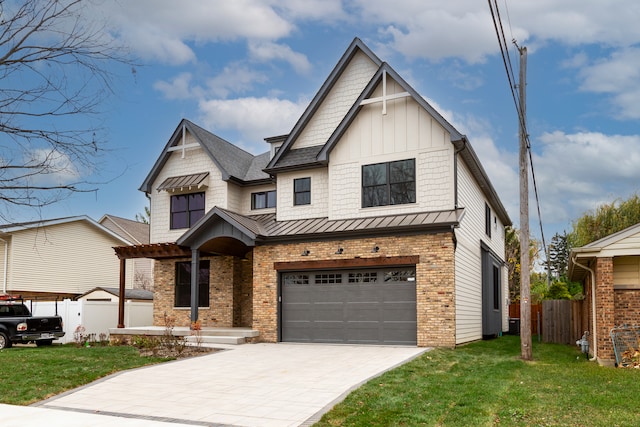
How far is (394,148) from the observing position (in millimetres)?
19594

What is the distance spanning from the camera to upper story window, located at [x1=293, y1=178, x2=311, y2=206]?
70.9ft

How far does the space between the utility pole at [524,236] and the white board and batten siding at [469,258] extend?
2.78 metres

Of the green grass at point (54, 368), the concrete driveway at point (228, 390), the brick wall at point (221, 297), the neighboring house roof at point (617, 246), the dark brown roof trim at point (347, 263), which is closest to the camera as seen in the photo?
the concrete driveway at point (228, 390)

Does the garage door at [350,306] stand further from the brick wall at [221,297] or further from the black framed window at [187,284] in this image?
the black framed window at [187,284]

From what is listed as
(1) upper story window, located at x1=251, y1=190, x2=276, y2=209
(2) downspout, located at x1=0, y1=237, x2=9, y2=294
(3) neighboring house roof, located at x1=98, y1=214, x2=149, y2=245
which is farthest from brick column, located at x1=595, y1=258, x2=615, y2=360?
(3) neighboring house roof, located at x1=98, y1=214, x2=149, y2=245

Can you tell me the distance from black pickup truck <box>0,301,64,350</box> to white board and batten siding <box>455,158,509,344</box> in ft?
48.5

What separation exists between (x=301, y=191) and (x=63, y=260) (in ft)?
58.0

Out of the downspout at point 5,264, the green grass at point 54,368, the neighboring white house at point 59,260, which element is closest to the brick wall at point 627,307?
the green grass at point 54,368

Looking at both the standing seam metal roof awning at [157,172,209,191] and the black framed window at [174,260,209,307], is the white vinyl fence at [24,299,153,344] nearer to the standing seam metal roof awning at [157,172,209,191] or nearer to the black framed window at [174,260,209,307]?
the black framed window at [174,260,209,307]

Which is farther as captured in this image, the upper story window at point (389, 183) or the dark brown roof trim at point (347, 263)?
the upper story window at point (389, 183)

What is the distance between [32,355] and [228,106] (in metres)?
18.6

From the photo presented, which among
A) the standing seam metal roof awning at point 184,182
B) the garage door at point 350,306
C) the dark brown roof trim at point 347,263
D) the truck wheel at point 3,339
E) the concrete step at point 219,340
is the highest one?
the standing seam metal roof awning at point 184,182

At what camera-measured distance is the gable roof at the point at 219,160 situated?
954 inches

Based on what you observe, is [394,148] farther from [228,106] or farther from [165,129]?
[228,106]
